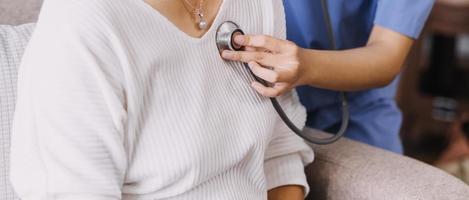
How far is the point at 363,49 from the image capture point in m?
1.21

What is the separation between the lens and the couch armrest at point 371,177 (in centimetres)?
109

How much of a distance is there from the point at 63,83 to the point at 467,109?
228cm

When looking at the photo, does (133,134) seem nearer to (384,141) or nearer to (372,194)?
(372,194)

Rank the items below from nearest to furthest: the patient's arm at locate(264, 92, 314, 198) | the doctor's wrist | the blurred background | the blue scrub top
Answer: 1. the doctor's wrist
2. the patient's arm at locate(264, 92, 314, 198)
3. the blue scrub top
4. the blurred background

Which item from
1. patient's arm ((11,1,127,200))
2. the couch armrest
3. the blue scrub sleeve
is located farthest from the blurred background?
patient's arm ((11,1,127,200))

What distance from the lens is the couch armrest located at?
1.09 m

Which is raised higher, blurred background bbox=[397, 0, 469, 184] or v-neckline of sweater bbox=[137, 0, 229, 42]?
v-neckline of sweater bbox=[137, 0, 229, 42]

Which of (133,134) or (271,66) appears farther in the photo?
(271,66)

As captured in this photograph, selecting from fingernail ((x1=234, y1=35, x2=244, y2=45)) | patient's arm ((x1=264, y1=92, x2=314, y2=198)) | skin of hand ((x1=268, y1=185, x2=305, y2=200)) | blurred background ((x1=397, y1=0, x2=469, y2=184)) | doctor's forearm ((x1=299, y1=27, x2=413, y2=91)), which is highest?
fingernail ((x1=234, y1=35, x2=244, y2=45))

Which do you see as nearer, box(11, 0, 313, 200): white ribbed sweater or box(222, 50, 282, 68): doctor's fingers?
box(11, 0, 313, 200): white ribbed sweater

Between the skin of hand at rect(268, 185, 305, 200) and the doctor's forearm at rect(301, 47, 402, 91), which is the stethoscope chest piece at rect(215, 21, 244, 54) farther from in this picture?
the skin of hand at rect(268, 185, 305, 200)

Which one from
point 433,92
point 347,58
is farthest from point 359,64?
point 433,92

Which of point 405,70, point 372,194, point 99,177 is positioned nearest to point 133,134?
point 99,177

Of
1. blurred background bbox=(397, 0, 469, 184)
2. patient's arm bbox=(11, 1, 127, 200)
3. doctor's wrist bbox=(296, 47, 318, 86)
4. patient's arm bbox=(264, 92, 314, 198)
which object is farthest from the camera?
blurred background bbox=(397, 0, 469, 184)
